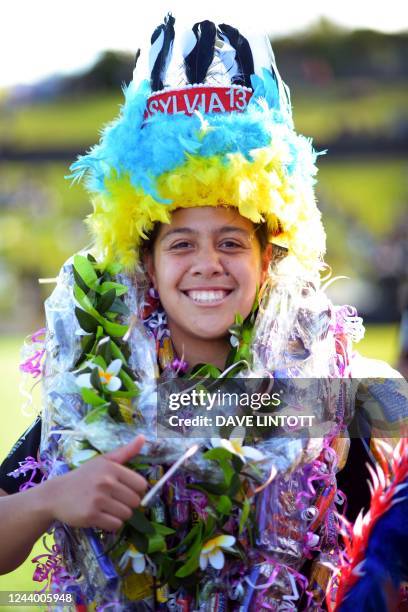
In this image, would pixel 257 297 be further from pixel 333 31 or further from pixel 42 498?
pixel 333 31

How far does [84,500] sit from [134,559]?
9.2 inches

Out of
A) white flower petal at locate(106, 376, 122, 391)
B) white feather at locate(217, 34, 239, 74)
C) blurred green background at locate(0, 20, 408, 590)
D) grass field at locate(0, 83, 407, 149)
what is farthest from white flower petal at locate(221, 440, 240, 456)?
grass field at locate(0, 83, 407, 149)

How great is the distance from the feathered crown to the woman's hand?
0.70 meters

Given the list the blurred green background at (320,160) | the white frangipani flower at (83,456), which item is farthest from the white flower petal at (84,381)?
the blurred green background at (320,160)

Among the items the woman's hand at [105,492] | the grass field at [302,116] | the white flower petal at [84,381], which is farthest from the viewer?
the grass field at [302,116]

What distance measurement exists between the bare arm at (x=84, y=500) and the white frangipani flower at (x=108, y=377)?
10.4 inches

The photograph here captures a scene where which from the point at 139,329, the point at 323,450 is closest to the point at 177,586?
the point at 323,450

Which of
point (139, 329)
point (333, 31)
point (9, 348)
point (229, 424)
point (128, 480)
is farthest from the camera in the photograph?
point (333, 31)

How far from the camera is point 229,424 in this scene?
224 cm

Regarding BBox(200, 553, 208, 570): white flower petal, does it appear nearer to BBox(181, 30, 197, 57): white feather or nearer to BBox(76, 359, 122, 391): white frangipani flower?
BBox(76, 359, 122, 391): white frangipani flower

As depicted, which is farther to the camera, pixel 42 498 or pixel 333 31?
pixel 333 31

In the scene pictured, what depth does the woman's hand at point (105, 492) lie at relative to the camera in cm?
192

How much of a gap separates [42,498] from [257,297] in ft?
2.71

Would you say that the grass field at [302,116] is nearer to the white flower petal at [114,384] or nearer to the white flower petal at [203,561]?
the white flower petal at [114,384]
